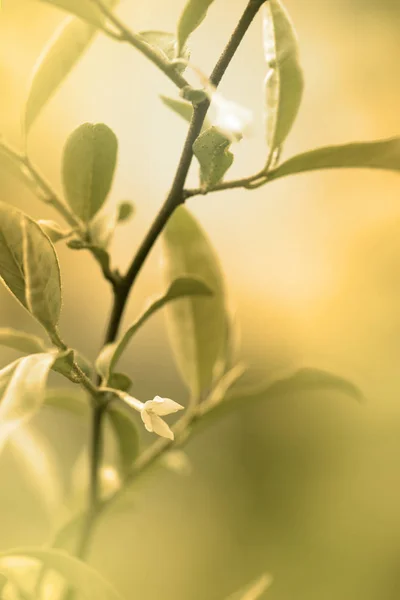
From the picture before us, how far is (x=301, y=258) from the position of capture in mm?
1618

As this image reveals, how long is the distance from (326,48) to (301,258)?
21.6 inches

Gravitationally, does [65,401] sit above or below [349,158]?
below

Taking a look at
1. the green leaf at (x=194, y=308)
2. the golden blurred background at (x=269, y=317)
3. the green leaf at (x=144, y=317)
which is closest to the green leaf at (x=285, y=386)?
the green leaf at (x=194, y=308)

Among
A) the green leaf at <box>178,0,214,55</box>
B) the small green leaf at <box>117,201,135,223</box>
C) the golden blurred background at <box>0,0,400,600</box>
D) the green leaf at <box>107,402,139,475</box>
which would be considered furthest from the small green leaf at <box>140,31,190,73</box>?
the golden blurred background at <box>0,0,400,600</box>

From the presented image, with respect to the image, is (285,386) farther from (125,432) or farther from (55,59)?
(55,59)

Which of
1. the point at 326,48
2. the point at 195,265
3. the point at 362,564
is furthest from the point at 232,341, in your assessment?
the point at 326,48

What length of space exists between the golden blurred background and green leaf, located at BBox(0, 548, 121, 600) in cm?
82

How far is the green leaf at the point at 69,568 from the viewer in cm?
34

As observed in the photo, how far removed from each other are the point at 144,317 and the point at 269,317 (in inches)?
49.0

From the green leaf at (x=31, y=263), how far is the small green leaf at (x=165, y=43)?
0.13m

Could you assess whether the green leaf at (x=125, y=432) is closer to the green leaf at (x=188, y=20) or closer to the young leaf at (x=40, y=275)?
the young leaf at (x=40, y=275)

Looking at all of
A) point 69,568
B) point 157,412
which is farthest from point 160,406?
point 69,568

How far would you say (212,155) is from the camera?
343 mm

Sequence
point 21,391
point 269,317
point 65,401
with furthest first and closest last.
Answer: point 269,317, point 65,401, point 21,391
